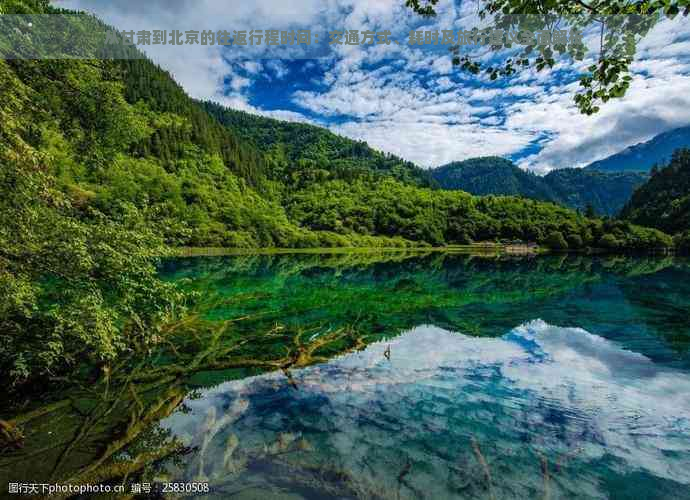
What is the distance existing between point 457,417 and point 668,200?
22433cm

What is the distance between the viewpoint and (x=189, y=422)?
8.29 m

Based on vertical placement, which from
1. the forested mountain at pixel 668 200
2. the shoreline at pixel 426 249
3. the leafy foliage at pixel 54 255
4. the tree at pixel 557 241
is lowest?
the shoreline at pixel 426 249

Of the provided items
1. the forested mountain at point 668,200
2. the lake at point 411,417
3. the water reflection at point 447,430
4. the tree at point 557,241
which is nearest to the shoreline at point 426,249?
the tree at point 557,241

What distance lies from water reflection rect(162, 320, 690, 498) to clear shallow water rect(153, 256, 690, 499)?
34 mm

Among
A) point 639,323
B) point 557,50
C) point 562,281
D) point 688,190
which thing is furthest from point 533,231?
point 557,50

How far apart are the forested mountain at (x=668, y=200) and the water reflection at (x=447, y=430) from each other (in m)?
179

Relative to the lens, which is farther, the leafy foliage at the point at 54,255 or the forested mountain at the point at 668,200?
the forested mountain at the point at 668,200

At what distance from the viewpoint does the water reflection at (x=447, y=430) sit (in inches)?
252

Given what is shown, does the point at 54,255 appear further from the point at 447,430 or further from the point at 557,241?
the point at 557,241

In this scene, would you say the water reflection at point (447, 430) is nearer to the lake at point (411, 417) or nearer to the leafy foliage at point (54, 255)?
the lake at point (411, 417)

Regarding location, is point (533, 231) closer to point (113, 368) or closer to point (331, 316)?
point (331, 316)

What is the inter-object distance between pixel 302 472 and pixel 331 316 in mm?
14061

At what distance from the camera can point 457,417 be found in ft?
29.4

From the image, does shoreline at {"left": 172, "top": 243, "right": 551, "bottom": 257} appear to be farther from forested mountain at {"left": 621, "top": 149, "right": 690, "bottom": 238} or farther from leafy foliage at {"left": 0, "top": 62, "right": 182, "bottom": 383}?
leafy foliage at {"left": 0, "top": 62, "right": 182, "bottom": 383}
